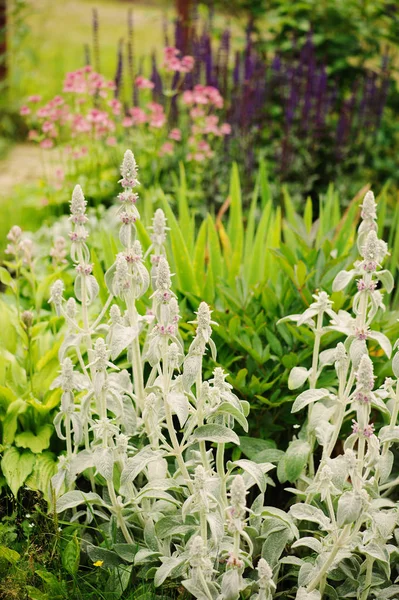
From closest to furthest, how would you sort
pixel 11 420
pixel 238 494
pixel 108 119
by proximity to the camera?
pixel 238 494
pixel 11 420
pixel 108 119

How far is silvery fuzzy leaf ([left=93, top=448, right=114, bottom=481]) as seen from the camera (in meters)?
1.61

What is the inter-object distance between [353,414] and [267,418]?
26 cm

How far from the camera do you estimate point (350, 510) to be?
140cm

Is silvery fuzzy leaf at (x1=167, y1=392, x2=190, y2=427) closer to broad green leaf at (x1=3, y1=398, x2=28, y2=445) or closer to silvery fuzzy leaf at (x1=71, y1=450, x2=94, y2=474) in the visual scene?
silvery fuzzy leaf at (x1=71, y1=450, x2=94, y2=474)

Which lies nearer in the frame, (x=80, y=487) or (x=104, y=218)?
(x=80, y=487)

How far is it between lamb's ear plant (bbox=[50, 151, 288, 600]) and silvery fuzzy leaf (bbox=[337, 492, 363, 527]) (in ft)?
0.61

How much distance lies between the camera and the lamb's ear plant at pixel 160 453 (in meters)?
1.53

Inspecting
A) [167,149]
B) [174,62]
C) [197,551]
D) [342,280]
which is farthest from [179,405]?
[174,62]

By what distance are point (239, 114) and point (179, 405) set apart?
8.52 ft

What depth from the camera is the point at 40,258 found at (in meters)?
3.32

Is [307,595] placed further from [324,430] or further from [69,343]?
[69,343]

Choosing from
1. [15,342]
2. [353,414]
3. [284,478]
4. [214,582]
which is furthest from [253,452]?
[15,342]

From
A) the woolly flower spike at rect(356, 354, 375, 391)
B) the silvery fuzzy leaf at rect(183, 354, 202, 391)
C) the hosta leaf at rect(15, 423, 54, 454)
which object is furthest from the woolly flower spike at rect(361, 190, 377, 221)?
the hosta leaf at rect(15, 423, 54, 454)

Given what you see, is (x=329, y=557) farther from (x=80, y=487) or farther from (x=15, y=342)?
(x=15, y=342)
